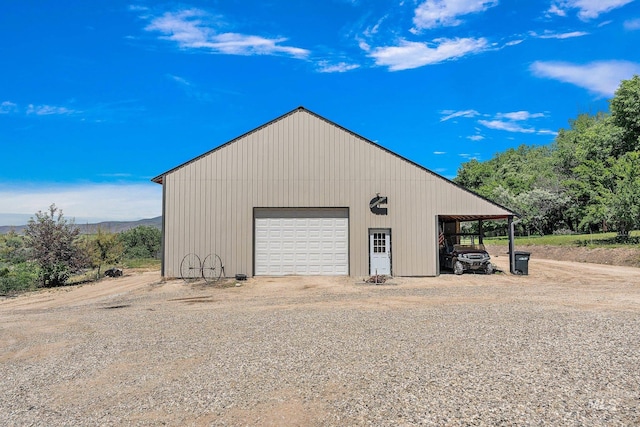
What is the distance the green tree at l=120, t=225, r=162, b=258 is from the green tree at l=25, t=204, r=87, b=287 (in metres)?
14.5

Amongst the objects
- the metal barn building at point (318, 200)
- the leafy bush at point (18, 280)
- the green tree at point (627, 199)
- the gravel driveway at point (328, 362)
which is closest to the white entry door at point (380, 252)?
the metal barn building at point (318, 200)

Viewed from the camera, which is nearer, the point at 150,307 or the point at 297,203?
the point at 150,307

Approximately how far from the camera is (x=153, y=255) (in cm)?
3269

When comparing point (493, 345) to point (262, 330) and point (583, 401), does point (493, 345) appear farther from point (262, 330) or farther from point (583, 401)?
point (262, 330)

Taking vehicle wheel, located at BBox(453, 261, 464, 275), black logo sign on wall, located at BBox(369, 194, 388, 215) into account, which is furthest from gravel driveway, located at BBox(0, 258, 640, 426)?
vehicle wheel, located at BBox(453, 261, 464, 275)

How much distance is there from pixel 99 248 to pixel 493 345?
18630 millimetres

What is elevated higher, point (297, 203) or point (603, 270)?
point (297, 203)

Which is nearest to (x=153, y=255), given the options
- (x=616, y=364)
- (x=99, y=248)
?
(x=99, y=248)

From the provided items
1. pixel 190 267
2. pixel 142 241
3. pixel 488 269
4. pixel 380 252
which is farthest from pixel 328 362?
pixel 142 241

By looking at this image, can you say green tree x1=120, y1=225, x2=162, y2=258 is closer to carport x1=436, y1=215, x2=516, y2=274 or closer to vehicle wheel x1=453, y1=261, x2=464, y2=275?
carport x1=436, y1=215, x2=516, y2=274

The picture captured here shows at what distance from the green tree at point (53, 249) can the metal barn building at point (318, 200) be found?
428 cm

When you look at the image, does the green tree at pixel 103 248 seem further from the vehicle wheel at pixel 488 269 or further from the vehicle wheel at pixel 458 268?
the vehicle wheel at pixel 488 269

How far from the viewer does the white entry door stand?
17891 mm

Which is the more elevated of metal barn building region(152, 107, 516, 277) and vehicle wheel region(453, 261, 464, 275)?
metal barn building region(152, 107, 516, 277)
